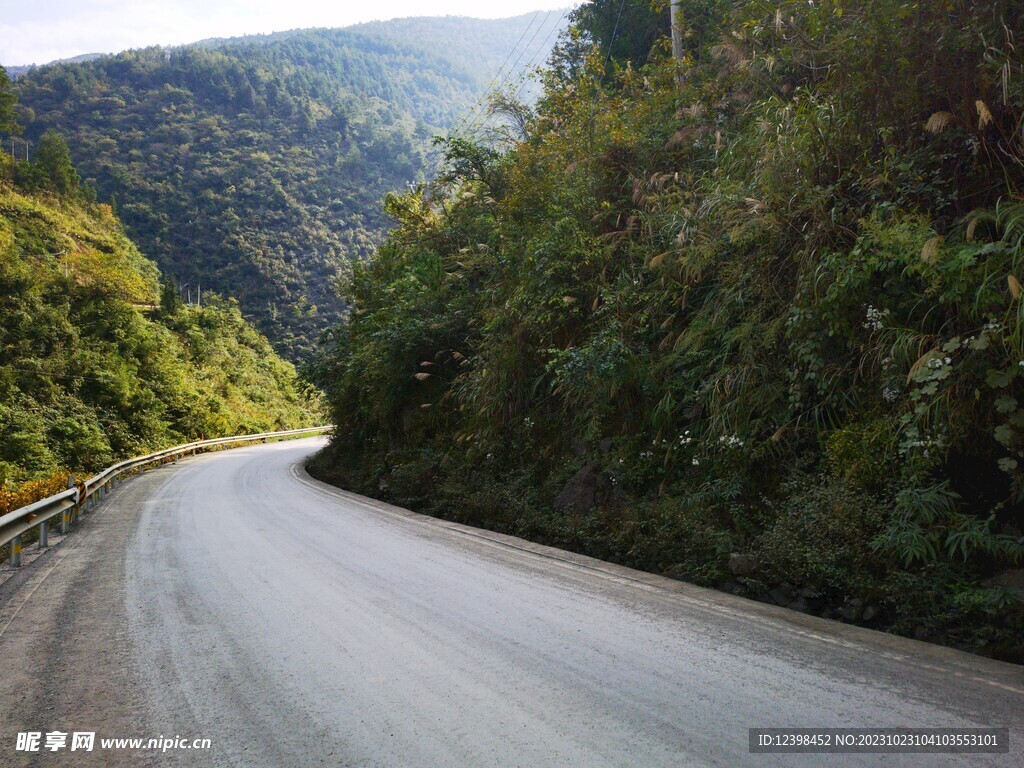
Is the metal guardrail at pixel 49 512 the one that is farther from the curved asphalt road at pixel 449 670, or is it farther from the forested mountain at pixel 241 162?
the forested mountain at pixel 241 162

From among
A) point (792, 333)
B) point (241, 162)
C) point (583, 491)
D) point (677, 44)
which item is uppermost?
point (241, 162)

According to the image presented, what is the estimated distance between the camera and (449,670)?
406cm

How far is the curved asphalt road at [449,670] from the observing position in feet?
10.3

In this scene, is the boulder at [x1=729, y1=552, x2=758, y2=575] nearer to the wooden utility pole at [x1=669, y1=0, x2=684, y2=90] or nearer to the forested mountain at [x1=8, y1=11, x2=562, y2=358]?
the wooden utility pole at [x1=669, y1=0, x2=684, y2=90]

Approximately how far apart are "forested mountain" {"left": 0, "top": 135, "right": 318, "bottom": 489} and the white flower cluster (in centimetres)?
1510

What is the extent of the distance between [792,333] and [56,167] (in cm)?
7048

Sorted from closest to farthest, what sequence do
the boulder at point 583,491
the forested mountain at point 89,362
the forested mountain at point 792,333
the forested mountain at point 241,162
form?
the forested mountain at point 792,333, the boulder at point 583,491, the forested mountain at point 89,362, the forested mountain at point 241,162

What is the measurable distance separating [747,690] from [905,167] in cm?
517

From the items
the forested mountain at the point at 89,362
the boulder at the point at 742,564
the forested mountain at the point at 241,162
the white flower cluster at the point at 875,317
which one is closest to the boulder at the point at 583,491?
the boulder at the point at 742,564

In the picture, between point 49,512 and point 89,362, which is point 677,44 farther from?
point 89,362

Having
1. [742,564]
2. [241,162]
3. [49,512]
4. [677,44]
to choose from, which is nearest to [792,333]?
[742,564]

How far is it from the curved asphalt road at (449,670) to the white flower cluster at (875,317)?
2.65 m

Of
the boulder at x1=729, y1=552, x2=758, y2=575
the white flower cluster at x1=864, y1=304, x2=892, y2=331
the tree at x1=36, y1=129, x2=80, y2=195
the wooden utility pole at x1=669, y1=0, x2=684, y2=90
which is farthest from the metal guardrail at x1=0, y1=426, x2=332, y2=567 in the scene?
the tree at x1=36, y1=129, x2=80, y2=195

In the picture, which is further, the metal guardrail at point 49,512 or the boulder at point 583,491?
the boulder at point 583,491
